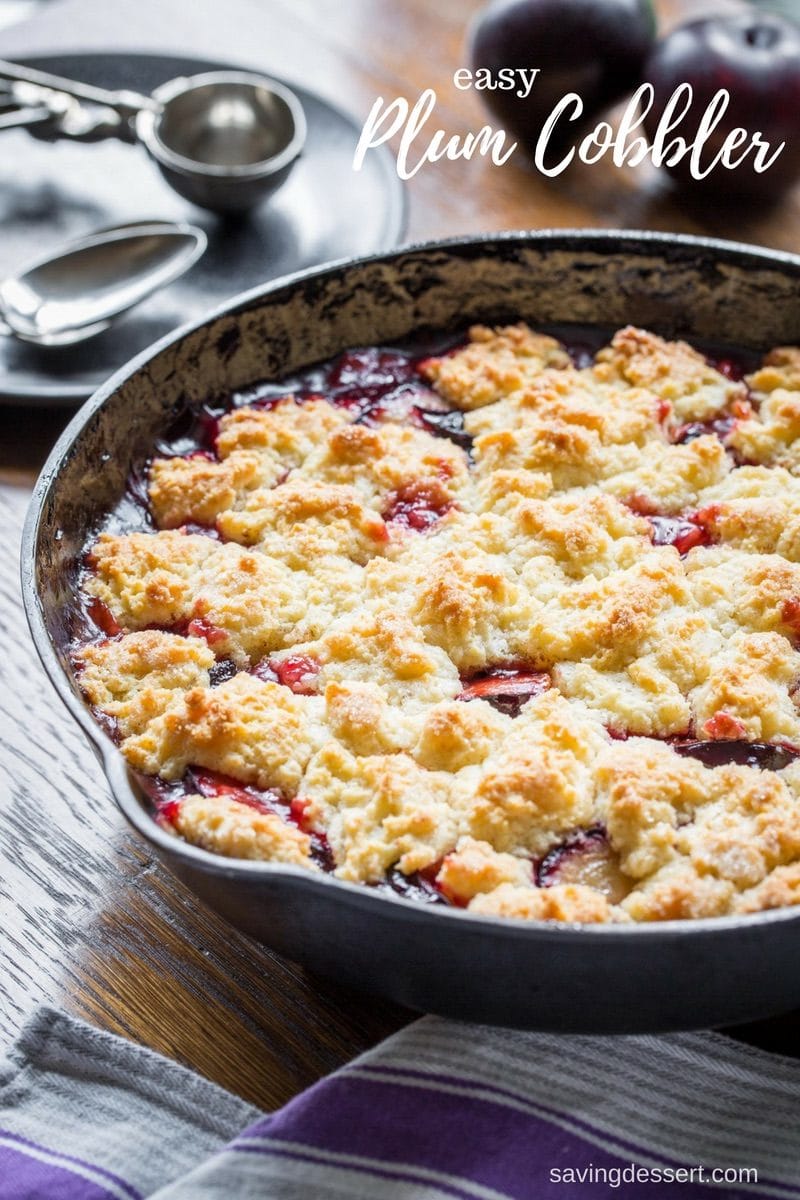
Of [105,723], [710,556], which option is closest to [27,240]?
[105,723]

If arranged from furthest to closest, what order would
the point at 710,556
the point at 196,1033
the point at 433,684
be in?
the point at 710,556
the point at 433,684
the point at 196,1033

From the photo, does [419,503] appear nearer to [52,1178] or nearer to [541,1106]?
[541,1106]

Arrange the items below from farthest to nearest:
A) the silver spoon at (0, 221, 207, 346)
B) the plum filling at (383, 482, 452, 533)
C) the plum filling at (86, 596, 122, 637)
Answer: the silver spoon at (0, 221, 207, 346) < the plum filling at (383, 482, 452, 533) < the plum filling at (86, 596, 122, 637)

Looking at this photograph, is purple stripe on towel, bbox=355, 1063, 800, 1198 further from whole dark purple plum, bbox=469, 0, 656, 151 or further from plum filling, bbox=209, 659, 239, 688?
whole dark purple plum, bbox=469, 0, 656, 151

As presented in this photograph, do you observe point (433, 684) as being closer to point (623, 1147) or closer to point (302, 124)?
point (623, 1147)

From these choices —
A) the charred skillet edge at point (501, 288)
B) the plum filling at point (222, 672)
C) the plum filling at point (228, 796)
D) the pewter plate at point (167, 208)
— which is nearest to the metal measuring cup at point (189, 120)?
the pewter plate at point (167, 208)

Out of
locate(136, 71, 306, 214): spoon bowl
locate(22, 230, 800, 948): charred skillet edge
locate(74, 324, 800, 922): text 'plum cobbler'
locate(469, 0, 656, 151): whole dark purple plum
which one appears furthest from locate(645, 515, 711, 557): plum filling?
locate(469, 0, 656, 151): whole dark purple plum
